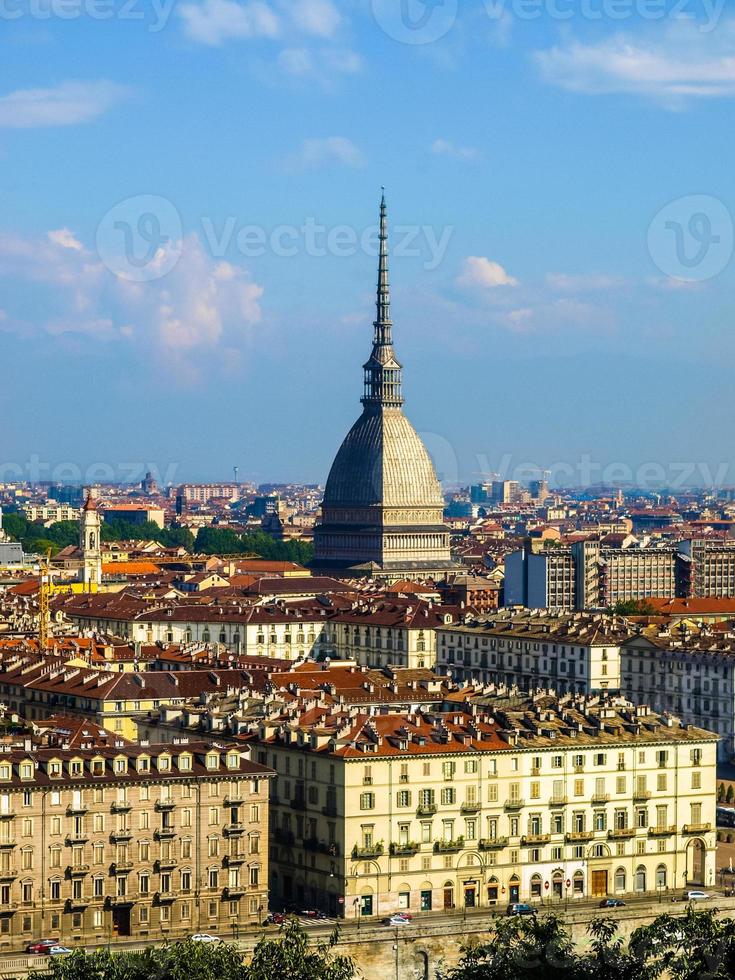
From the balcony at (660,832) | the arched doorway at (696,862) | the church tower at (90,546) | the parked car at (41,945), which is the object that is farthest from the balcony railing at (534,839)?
the church tower at (90,546)

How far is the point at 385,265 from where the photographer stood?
7062 inches

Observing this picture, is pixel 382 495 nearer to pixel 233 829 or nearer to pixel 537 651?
pixel 537 651

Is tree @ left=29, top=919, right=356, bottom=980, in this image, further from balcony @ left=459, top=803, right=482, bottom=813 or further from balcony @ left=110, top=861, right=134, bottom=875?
balcony @ left=459, top=803, right=482, bottom=813

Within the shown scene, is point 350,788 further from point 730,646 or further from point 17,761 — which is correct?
point 730,646

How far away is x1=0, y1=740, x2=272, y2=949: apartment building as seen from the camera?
52031 millimetres

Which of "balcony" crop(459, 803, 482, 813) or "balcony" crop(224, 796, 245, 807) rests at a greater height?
"balcony" crop(224, 796, 245, 807)

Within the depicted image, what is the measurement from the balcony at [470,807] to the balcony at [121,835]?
Result: 28.5 feet

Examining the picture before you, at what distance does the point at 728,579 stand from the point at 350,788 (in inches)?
4245

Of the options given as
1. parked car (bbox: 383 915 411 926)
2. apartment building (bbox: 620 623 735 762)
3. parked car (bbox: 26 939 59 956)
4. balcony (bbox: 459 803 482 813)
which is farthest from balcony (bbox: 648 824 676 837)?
apartment building (bbox: 620 623 735 762)

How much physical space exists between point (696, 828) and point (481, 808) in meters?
6.02

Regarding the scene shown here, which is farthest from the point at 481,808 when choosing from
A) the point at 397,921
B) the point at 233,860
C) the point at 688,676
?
the point at 688,676

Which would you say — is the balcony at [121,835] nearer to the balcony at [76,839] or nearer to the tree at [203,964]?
the balcony at [76,839]

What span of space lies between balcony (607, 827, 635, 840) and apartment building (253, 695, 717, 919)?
0.11 feet

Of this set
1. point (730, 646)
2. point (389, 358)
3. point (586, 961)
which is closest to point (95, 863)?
point (586, 961)
